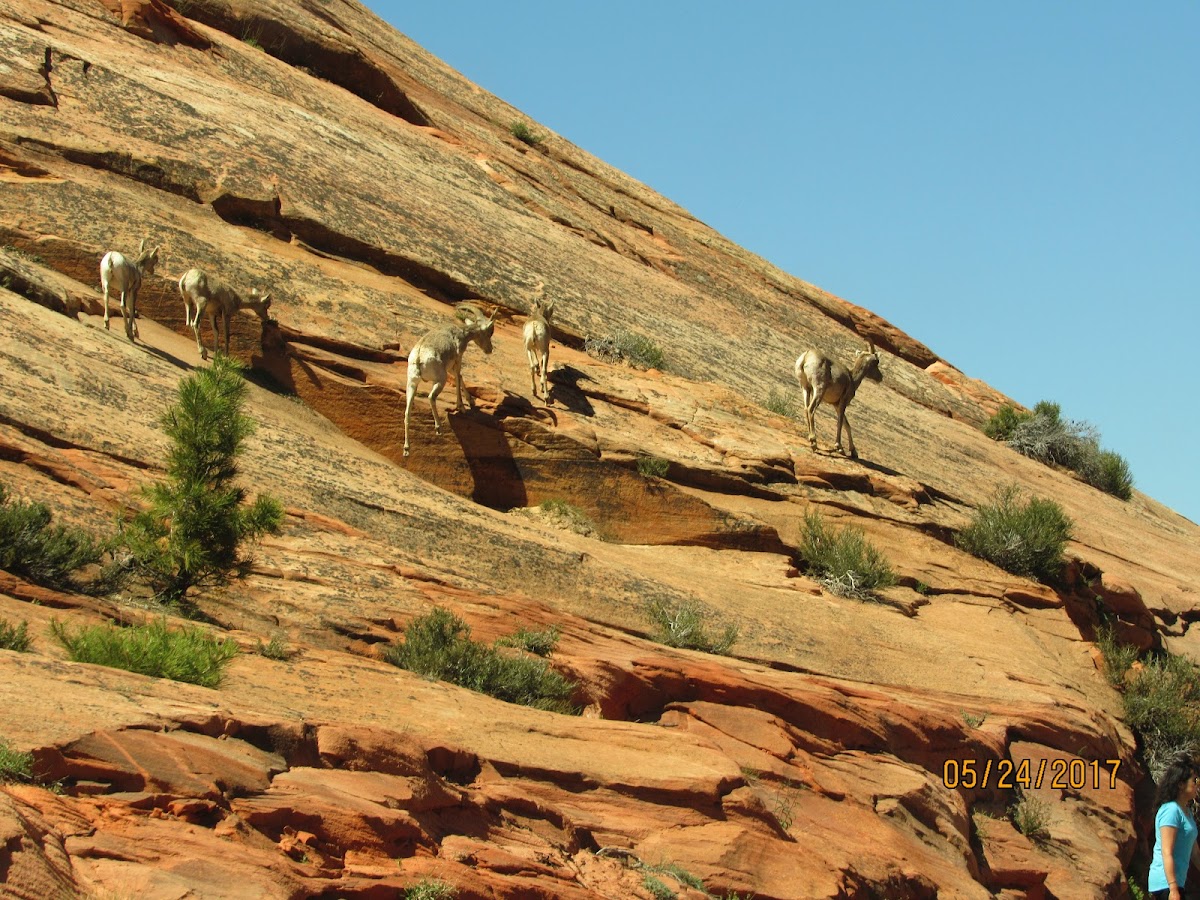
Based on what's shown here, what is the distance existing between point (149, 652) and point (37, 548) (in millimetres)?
1947

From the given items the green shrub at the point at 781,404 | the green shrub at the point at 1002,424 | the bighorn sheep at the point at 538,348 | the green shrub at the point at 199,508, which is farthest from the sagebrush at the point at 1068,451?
the green shrub at the point at 199,508

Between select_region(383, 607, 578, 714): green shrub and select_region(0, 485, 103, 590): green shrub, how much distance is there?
2503 millimetres

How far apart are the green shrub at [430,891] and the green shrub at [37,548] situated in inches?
165

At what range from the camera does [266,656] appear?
31.4 ft

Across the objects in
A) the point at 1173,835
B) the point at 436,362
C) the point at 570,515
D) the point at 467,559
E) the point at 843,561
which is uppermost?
the point at 436,362

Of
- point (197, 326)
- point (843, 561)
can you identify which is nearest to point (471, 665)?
point (197, 326)

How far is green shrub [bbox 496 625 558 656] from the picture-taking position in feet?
37.9

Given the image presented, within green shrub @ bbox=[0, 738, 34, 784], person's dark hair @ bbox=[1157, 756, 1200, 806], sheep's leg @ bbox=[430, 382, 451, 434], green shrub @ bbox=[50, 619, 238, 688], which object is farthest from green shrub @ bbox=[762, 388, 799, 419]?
green shrub @ bbox=[0, 738, 34, 784]

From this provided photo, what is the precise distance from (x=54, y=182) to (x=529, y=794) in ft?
36.4

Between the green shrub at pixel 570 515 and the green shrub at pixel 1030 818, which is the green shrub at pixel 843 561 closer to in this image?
the green shrub at pixel 570 515

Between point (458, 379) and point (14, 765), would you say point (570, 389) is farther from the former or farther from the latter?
point (14, 765)

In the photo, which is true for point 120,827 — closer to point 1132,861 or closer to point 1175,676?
point 1132,861

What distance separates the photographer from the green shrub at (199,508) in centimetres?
1045

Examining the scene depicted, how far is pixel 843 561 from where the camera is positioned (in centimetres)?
1697
